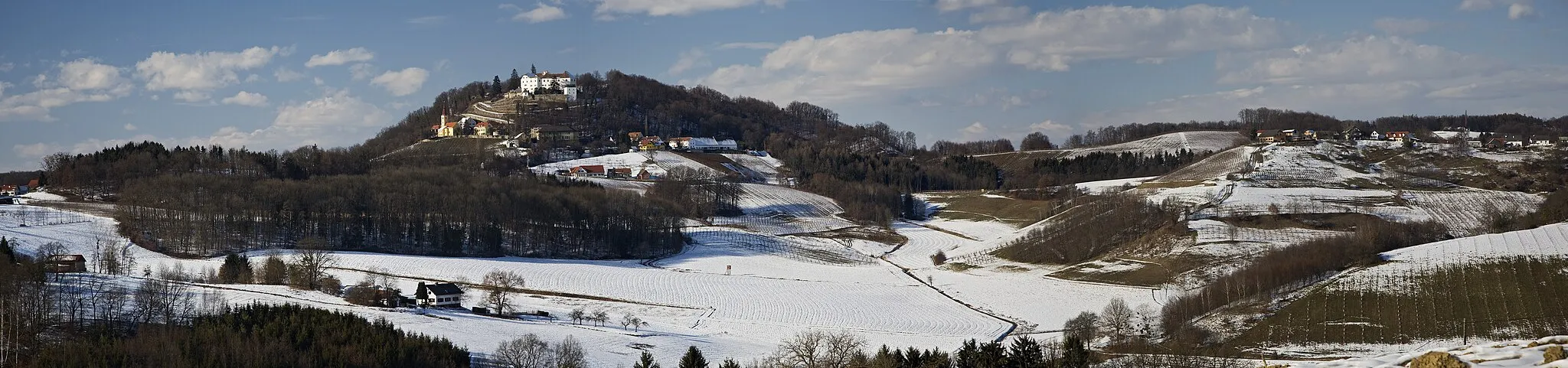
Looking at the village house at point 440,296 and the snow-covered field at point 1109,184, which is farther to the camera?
the snow-covered field at point 1109,184

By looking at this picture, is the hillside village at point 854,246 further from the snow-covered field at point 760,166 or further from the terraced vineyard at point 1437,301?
the snow-covered field at point 760,166

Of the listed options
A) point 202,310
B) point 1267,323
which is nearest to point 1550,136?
point 1267,323

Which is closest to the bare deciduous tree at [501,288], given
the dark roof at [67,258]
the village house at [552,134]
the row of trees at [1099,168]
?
the dark roof at [67,258]

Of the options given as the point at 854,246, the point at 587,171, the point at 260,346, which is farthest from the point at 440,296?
the point at 587,171

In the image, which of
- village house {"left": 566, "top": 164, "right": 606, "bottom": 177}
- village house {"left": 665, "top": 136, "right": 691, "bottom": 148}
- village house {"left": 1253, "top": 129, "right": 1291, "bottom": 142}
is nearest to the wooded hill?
village house {"left": 566, "top": 164, "right": 606, "bottom": 177}

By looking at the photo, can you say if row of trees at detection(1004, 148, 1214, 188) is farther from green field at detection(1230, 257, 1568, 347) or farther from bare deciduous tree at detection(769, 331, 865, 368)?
bare deciduous tree at detection(769, 331, 865, 368)

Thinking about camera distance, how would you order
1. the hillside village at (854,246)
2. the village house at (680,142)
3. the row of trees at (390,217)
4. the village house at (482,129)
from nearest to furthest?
1. the hillside village at (854,246)
2. the row of trees at (390,217)
3. the village house at (482,129)
4. the village house at (680,142)
